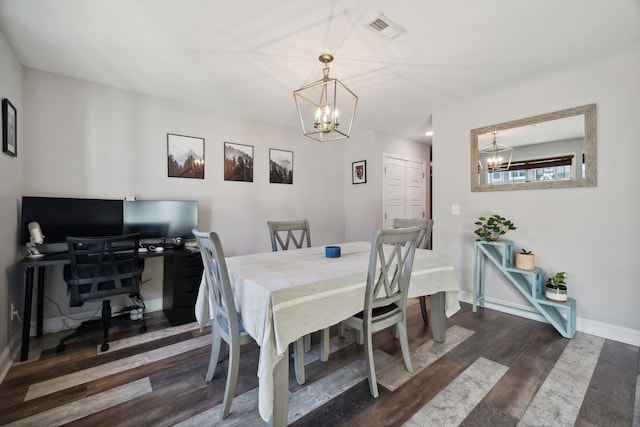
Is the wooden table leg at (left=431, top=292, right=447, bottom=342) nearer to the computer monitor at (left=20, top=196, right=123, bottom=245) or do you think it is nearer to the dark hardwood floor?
the dark hardwood floor

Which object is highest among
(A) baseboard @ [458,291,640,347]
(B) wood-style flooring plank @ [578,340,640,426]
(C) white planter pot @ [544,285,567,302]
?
(C) white planter pot @ [544,285,567,302]

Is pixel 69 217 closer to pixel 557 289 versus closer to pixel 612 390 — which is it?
pixel 612 390

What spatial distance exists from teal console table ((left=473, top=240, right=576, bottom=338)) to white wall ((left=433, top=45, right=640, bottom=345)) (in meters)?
0.15

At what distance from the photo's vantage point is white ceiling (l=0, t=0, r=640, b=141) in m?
1.85

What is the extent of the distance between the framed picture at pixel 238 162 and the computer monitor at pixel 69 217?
1.31 metres

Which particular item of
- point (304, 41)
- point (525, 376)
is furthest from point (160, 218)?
point (525, 376)

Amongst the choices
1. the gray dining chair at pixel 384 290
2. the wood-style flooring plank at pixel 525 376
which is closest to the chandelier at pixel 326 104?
the gray dining chair at pixel 384 290

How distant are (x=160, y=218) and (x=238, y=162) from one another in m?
1.25

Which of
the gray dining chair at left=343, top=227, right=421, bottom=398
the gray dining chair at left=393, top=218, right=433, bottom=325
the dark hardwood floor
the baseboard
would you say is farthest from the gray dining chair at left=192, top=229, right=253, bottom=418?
the baseboard

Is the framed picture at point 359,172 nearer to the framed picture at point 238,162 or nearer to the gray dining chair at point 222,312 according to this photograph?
the framed picture at point 238,162

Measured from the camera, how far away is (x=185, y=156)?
11.3 ft

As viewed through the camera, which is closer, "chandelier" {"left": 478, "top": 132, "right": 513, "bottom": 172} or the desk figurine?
the desk figurine

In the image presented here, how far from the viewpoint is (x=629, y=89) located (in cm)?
243

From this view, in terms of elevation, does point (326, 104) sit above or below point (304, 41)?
below
